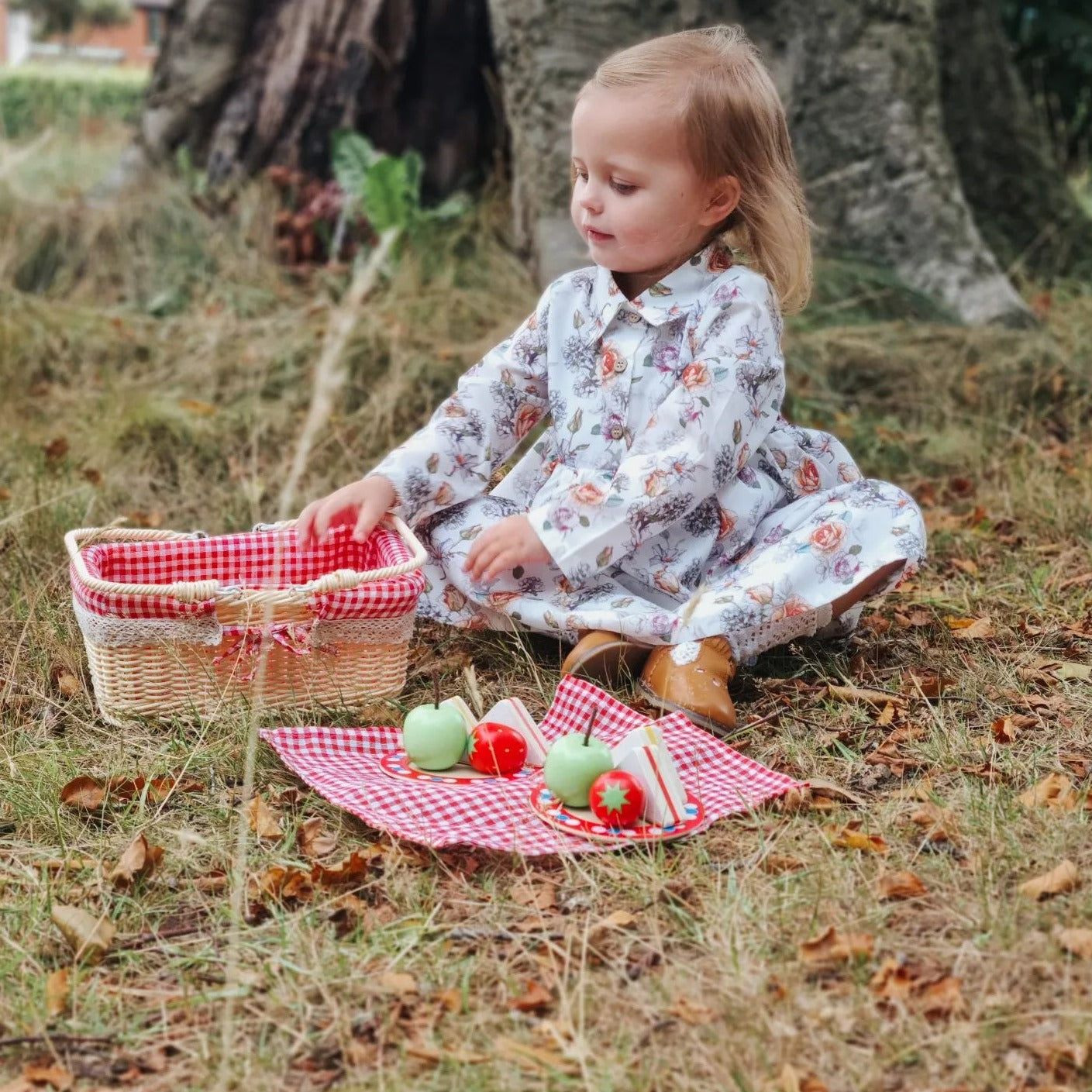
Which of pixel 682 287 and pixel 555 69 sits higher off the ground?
pixel 555 69

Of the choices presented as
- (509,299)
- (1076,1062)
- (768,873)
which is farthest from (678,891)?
(509,299)

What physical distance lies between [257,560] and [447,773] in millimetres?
787

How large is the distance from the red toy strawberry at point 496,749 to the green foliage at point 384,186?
9.63ft

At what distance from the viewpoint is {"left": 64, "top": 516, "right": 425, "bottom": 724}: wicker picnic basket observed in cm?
235

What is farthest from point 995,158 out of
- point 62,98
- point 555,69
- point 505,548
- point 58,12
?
point 58,12

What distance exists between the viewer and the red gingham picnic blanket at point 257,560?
253cm

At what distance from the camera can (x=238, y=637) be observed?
96.0 inches

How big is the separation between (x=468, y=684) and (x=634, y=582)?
1.40 feet

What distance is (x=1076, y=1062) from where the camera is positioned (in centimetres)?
145

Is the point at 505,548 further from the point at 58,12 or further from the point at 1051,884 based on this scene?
the point at 58,12

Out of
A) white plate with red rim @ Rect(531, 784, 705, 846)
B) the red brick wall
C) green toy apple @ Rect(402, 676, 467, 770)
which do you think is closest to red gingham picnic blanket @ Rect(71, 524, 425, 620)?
green toy apple @ Rect(402, 676, 467, 770)

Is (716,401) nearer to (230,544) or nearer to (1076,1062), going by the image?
(230,544)

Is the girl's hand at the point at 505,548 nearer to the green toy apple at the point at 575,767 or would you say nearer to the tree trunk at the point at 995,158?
the green toy apple at the point at 575,767

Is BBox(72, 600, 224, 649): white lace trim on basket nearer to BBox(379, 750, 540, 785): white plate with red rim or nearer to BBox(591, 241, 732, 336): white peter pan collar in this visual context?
BBox(379, 750, 540, 785): white plate with red rim
